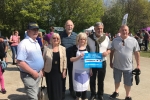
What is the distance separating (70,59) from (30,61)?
1.24 m

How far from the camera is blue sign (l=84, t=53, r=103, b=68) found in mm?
4543

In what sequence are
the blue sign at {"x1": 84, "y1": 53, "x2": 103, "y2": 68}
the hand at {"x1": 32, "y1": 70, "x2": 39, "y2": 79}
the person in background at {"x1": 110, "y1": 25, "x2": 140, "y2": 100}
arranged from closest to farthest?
1. the hand at {"x1": 32, "y1": 70, "x2": 39, "y2": 79}
2. the blue sign at {"x1": 84, "y1": 53, "x2": 103, "y2": 68}
3. the person in background at {"x1": 110, "y1": 25, "x2": 140, "y2": 100}

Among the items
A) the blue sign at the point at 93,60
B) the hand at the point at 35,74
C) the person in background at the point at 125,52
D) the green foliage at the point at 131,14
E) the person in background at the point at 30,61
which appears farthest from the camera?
the green foliage at the point at 131,14

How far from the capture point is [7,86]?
20.9 feet

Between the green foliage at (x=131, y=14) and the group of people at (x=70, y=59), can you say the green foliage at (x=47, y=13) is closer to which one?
the green foliage at (x=131, y=14)

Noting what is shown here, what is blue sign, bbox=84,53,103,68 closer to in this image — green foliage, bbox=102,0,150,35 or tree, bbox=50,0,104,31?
tree, bbox=50,0,104,31

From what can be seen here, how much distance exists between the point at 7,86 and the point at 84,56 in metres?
3.15

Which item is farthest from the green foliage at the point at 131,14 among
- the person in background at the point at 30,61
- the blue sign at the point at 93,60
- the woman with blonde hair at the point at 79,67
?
the person in background at the point at 30,61

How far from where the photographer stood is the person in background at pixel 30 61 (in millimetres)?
3498

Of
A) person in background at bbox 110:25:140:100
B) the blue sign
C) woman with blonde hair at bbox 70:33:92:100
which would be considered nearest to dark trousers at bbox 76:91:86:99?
woman with blonde hair at bbox 70:33:92:100

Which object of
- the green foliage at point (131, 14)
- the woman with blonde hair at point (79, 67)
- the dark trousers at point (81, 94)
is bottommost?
the dark trousers at point (81, 94)

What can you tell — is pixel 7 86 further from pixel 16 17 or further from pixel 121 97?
pixel 16 17

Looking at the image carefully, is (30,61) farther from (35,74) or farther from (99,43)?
(99,43)

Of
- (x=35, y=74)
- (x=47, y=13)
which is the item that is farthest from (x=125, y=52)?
(x=47, y=13)
